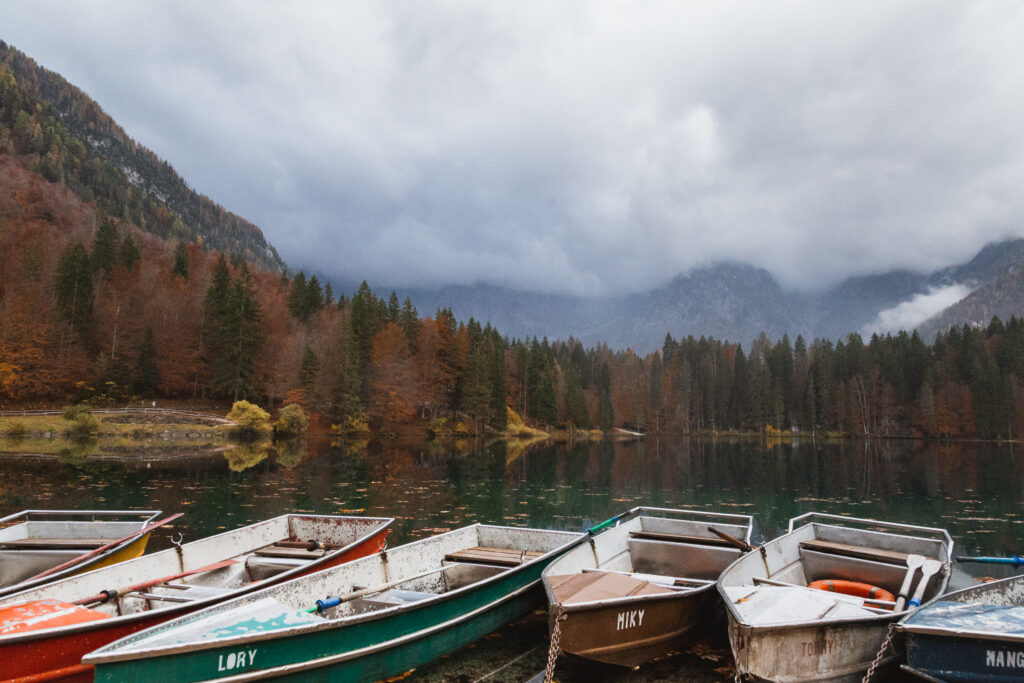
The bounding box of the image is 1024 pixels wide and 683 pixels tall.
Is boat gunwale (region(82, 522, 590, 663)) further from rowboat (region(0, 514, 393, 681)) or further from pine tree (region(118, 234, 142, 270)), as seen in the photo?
pine tree (region(118, 234, 142, 270))

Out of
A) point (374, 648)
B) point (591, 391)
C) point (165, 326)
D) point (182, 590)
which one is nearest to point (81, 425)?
point (165, 326)

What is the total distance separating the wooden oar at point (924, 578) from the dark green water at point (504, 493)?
136 inches

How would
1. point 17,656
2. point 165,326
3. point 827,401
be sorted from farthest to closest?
point 827,401 < point 165,326 < point 17,656

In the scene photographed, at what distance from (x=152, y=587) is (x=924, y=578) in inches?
496

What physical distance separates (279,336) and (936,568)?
3356 inches

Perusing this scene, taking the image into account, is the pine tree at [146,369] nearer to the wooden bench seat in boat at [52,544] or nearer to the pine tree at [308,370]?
the pine tree at [308,370]

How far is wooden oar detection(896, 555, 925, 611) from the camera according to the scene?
9.02 meters

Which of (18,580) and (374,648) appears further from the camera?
(18,580)

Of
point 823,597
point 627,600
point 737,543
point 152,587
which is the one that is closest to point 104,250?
point 152,587

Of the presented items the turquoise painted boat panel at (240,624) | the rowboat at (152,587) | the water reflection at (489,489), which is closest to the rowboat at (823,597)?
the turquoise painted boat panel at (240,624)

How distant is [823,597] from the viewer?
862 centimetres

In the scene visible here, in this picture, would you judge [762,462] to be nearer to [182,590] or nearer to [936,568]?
[936,568]

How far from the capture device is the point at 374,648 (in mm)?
7301

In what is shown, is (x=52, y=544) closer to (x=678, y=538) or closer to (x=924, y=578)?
(x=678, y=538)
